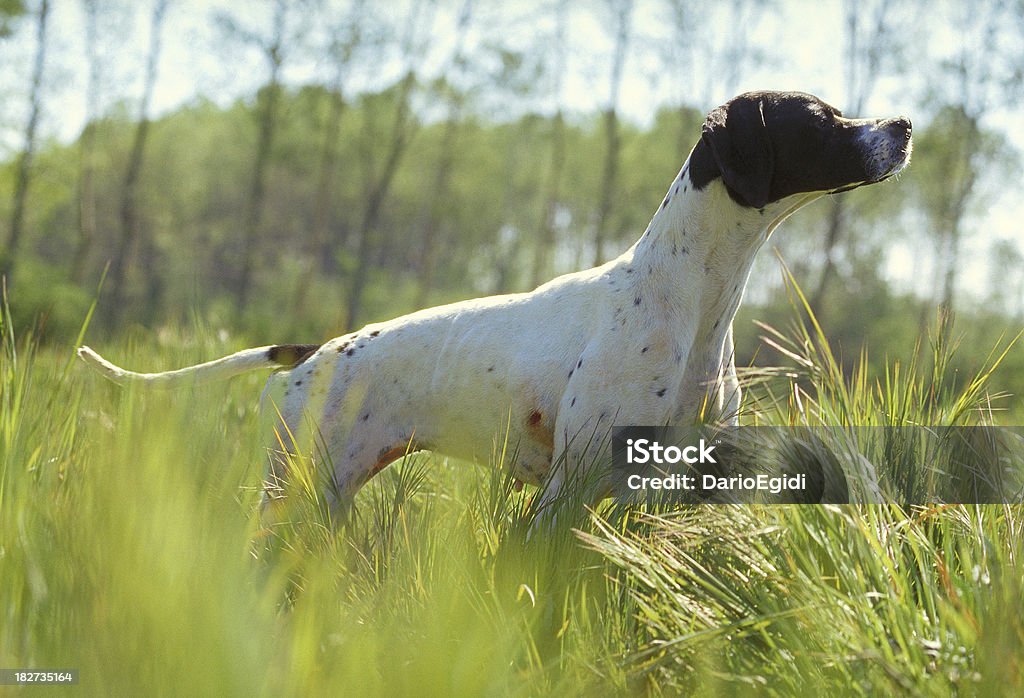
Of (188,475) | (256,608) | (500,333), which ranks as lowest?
(256,608)

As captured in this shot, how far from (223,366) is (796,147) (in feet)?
8.85

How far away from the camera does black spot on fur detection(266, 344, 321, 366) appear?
422cm

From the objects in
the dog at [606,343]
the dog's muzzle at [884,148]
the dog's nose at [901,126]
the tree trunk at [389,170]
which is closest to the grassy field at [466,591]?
the dog at [606,343]

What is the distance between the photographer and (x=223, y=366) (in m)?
4.13

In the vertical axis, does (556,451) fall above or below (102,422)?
below

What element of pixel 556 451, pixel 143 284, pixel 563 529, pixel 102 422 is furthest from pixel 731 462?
pixel 143 284

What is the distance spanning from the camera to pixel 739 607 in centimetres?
214

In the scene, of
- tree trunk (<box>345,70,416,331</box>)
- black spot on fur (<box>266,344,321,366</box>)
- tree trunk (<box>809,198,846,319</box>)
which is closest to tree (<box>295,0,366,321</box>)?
tree trunk (<box>345,70,416,331</box>)

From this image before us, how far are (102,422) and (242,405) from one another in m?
3.60

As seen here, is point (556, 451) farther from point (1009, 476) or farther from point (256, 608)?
point (256, 608)

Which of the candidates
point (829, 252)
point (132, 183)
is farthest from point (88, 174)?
point (829, 252)

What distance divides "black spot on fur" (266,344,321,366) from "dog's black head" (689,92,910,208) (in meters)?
2.10

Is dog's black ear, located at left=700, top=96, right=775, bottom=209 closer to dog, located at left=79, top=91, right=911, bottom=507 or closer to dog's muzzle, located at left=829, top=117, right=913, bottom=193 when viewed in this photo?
dog, located at left=79, top=91, right=911, bottom=507

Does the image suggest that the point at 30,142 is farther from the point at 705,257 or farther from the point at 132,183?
the point at 705,257
